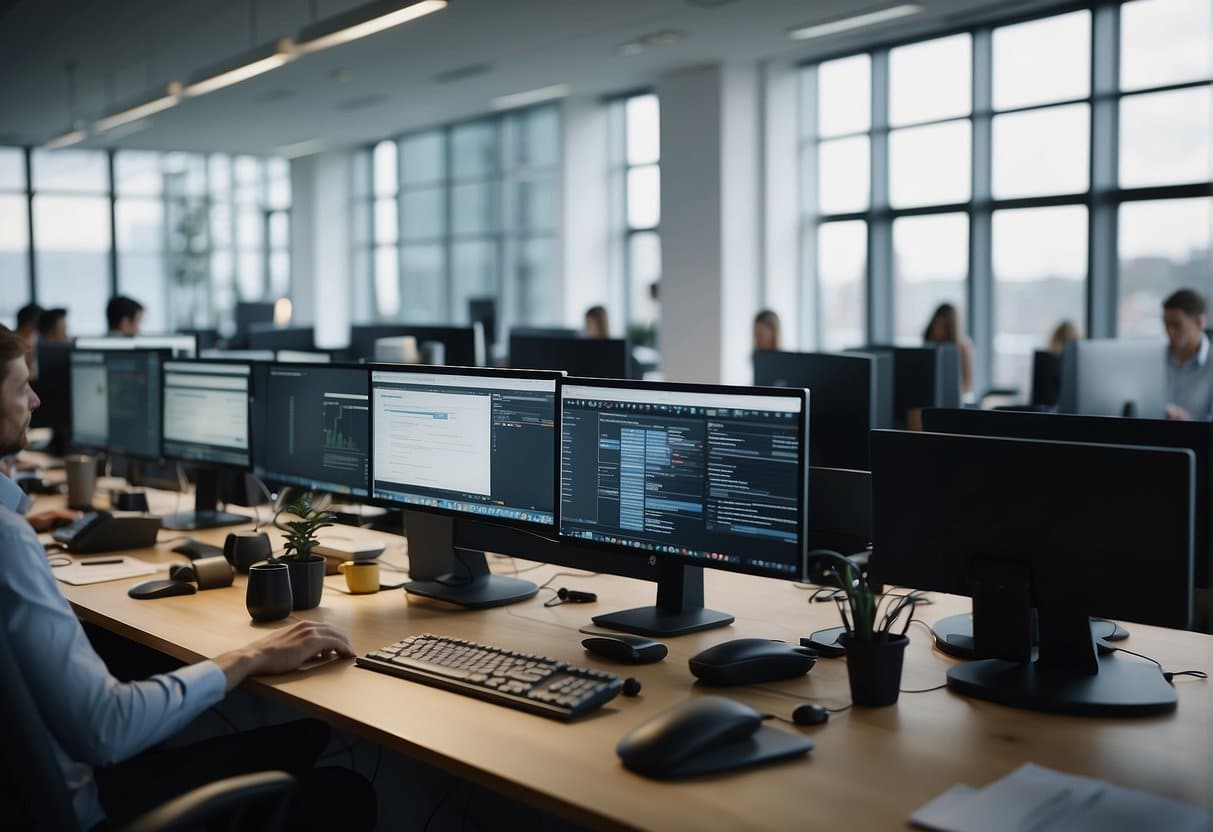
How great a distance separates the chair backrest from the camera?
1432 millimetres

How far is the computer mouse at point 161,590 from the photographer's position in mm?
2512

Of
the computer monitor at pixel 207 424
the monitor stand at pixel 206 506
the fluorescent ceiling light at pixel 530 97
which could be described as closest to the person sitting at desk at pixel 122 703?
the computer monitor at pixel 207 424

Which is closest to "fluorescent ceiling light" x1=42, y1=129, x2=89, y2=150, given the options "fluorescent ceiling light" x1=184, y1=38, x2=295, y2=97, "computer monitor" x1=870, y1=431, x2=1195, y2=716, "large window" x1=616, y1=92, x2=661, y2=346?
"fluorescent ceiling light" x1=184, y1=38, x2=295, y2=97

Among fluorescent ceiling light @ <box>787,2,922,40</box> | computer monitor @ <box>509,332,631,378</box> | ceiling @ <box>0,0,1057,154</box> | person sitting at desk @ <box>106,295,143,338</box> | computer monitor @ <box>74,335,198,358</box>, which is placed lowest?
computer monitor @ <box>509,332,631,378</box>

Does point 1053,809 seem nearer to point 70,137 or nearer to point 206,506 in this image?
point 206,506

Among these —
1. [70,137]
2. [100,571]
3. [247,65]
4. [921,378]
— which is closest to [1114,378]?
[921,378]

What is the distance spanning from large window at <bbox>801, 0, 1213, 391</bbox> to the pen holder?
19.2 feet

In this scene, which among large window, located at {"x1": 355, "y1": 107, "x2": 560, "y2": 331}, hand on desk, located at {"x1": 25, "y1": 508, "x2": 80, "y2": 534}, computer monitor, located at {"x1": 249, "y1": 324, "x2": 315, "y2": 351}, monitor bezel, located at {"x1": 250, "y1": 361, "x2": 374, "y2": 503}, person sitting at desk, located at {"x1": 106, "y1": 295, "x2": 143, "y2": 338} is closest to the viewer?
monitor bezel, located at {"x1": 250, "y1": 361, "x2": 374, "y2": 503}

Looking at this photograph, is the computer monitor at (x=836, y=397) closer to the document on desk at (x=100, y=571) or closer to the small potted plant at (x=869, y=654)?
the small potted plant at (x=869, y=654)

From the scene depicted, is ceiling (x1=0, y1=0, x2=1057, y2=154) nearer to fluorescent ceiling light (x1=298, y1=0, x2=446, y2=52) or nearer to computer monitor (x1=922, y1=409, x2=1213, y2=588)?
fluorescent ceiling light (x1=298, y1=0, x2=446, y2=52)

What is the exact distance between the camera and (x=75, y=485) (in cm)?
379

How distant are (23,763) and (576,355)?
2.82 m

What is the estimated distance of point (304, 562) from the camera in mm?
2396

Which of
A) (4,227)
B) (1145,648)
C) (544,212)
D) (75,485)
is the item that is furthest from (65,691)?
(4,227)
